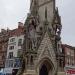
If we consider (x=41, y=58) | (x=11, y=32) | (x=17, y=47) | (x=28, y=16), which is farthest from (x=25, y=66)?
(x=11, y=32)

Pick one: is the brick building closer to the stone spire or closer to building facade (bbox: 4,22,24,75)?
building facade (bbox: 4,22,24,75)

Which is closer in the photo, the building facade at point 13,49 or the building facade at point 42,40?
the building facade at point 42,40

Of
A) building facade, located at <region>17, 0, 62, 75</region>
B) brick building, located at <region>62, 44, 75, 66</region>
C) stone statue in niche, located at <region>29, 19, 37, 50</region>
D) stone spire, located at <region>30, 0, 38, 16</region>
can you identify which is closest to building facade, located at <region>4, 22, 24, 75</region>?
brick building, located at <region>62, 44, 75, 66</region>

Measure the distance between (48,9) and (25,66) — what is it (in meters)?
6.89

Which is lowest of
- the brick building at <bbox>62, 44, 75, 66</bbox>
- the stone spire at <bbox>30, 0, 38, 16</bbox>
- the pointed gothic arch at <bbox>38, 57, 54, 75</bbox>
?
the pointed gothic arch at <bbox>38, 57, 54, 75</bbox>

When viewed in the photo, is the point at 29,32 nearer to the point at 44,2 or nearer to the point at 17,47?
the point at 44,2

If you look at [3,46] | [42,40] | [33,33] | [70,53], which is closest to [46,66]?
[42,40]

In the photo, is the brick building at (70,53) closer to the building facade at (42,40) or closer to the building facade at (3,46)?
the building facade at (3,46)

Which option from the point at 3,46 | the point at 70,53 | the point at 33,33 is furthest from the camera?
the point at 70,53

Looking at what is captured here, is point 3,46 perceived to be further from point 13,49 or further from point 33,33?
point 33,33

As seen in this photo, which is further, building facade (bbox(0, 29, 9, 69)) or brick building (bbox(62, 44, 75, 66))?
brick building (bbox(62, 44, 75, 66))

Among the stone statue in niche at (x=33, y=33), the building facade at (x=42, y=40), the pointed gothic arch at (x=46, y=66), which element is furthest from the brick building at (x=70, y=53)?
the stone statue in niche at (x=33, y=33)

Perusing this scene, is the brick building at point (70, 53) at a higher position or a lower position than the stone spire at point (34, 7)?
lower

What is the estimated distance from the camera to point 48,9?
27.7 m
